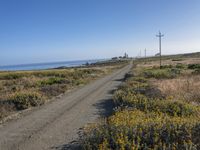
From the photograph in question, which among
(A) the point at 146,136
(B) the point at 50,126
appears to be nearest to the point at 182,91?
(B) the point at 50,126

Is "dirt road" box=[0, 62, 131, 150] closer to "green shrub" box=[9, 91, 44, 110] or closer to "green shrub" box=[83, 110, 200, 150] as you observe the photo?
"green shrub" box=[9, 91, 44, 110]

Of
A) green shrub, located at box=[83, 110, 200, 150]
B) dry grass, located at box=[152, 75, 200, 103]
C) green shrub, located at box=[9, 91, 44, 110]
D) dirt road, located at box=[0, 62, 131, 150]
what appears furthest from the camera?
dry grass, located at box=[152, 75, 200, 103]

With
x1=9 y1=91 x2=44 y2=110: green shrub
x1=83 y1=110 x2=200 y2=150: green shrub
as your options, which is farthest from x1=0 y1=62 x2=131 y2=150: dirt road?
x1=83 y1=110 x2=200 y2=150: green shrub

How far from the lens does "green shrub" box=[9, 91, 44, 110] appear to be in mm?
15711

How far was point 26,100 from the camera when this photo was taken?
16.1 metres

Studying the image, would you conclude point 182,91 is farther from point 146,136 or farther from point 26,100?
point 146,136

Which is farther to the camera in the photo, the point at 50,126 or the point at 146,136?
the point at 50,126

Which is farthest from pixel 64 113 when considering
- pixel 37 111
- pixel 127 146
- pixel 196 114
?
pixel 127 146

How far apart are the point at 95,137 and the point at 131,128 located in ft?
3.09

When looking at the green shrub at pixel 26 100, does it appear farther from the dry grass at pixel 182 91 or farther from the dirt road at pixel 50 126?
the dry grass at pixel 182 91

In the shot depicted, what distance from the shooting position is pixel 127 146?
281 inches

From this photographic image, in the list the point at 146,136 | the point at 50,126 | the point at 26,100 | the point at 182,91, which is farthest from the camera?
the point at 182,91

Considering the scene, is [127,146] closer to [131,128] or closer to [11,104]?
[131,128]

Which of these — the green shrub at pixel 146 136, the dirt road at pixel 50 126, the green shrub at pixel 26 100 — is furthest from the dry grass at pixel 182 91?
the green shrub at pixel 146 136
